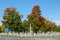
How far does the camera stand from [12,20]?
55844 millimetres

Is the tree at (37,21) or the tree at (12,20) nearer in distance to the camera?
the tree at (37,21)

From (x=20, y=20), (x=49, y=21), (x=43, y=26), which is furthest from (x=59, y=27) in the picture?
(x=20, y=20)

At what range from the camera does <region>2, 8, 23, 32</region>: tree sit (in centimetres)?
5534

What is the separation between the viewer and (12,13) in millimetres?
58719

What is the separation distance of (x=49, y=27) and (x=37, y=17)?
209 inches

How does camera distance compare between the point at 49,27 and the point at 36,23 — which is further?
the point at 49,27

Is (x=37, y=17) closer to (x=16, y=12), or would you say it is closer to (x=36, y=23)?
(x=36, y=23)

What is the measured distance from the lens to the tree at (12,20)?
5534 centimetres

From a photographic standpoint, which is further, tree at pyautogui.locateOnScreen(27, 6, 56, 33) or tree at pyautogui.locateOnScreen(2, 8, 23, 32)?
tree at pyautogui.locateOnScreen(2, 8, 23, 32)

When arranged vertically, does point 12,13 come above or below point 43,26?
above

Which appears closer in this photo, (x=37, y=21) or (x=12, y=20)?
(x=37, y=21)

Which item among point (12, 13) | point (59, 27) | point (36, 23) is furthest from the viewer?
point (59, 27)

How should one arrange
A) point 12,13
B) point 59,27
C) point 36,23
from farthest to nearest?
1. point 59,27
2. point 12,13
3. point 36,23

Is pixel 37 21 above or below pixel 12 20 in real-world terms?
below
